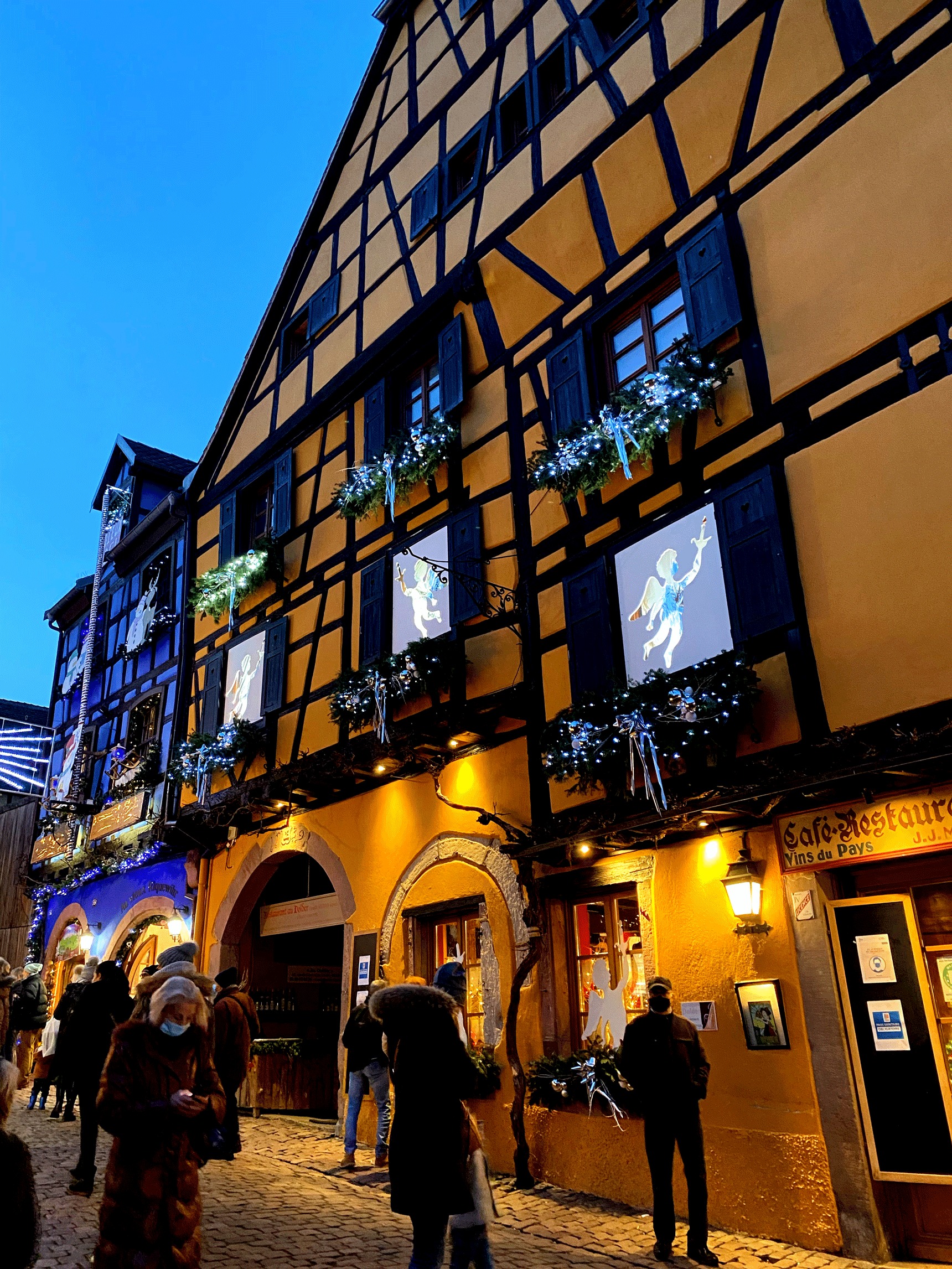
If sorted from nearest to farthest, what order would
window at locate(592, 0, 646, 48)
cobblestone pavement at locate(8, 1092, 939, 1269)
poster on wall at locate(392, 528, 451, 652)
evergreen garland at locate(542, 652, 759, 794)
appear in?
cobblestone pavement at locate(8, 1092, 939, 1269) < evergreen garland at locate(542, 652, 759, 794) < window at locate(592, 0, 646, 48) < poster on wall at locate(392, 528, 451, 652)

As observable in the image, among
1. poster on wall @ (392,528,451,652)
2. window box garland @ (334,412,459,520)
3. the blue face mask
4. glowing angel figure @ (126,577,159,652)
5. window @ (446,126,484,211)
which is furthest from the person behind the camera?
glowing angel figure @ (126,577,159,652)

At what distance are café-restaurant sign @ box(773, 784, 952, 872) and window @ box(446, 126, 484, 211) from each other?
762 centimetres

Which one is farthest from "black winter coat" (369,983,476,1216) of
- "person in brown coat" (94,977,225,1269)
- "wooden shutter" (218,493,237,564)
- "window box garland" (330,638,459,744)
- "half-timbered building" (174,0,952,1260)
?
"wooden shutter" (218,493,237,564)

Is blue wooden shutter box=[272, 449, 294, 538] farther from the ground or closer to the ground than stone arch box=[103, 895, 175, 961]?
farther from the ground

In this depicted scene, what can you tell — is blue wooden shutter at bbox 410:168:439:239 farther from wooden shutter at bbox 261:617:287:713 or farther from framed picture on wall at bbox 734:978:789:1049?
framed picture on wall at bbox 734:978:789:1049

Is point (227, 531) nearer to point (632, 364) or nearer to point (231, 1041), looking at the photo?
point (632, 364)

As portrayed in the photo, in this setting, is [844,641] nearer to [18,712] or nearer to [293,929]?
[293,929]

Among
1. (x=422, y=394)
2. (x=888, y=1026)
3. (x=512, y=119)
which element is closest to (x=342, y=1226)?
(x=888, y=1026)

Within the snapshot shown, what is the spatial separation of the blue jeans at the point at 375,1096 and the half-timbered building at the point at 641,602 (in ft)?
2.72

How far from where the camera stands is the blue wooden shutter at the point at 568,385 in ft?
26.4

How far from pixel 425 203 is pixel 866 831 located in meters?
8.44

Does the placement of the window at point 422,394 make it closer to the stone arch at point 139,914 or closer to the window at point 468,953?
the window at point 468,953

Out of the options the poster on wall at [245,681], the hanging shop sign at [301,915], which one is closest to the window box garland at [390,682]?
the hanging shop sign at [301,915]

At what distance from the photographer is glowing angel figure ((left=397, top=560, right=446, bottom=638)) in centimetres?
916
